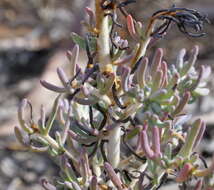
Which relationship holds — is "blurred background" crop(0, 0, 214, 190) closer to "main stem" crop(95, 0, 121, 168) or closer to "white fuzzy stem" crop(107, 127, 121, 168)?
"white fuzzy stem" crop(107, 127, 121, 168)

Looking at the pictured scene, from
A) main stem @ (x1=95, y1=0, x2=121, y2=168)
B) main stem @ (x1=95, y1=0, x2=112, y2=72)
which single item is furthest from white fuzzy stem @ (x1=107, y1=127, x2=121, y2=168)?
main stem @ (x1=95, y1=0, x2=112, y2=72)

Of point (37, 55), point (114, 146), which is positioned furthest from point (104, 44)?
point (37, 55)

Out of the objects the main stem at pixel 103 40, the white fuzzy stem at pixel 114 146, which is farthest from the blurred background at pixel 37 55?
the main stem at pixel 103 40

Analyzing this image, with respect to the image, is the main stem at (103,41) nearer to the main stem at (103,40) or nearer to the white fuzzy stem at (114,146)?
the main stem at (103,40)

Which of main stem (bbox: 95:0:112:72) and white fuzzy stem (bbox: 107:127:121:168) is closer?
main stem (bbox: 95:0:112:72)

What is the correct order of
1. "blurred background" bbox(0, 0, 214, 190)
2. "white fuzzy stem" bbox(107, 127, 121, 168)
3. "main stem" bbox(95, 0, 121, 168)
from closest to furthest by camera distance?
1. "main stem" bbox(95, 0, 121, 168)
2. "white fuzzy stem" bbox(107, 127, 121, 168)
3. "blurred background" bbox(0, 0, 214, 190)

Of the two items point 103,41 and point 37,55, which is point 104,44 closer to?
point 103,41

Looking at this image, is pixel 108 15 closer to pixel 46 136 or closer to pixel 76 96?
pixel 76 96

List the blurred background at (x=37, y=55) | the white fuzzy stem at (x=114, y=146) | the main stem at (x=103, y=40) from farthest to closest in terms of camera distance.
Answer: the blurred background at (x=37, y=55)
the white fuzzy stem at (x=114, y=146)
the main stem at (x=103, y=40)

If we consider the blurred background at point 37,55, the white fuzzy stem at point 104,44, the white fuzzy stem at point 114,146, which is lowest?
the blurred background at point 37,55
